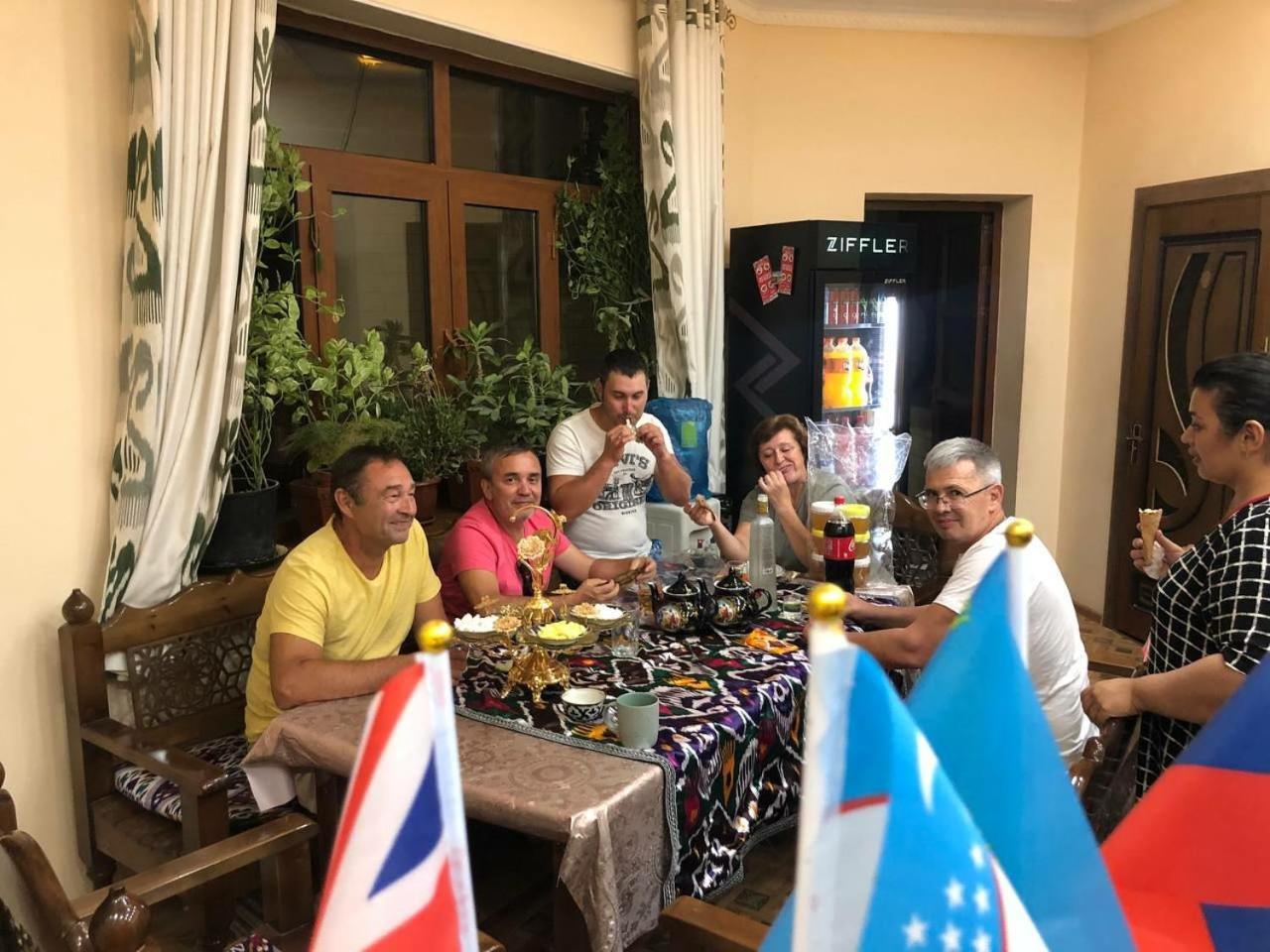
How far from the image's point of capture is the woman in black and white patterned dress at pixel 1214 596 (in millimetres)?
1624

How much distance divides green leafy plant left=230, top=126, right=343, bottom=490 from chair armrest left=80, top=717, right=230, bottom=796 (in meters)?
0.75

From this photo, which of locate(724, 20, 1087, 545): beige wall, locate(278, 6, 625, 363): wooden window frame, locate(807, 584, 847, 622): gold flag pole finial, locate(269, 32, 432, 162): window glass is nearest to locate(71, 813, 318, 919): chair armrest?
locate(807, 584, 847, 622): gold flag pole finial

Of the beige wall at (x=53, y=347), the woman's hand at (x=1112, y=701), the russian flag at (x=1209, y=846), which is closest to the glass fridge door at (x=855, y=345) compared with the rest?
the woman's hand at (x=1112, y=701)

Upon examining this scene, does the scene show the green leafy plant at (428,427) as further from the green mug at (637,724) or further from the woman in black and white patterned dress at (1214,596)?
the woman in black and white patterned dress at (1214,596)

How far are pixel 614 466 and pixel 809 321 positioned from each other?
1.43m

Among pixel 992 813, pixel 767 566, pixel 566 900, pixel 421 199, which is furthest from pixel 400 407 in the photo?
pixel 992 813

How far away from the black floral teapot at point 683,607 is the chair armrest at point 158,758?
1013 mm

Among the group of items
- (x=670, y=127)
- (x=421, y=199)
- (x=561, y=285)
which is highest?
(x=670, y=127)

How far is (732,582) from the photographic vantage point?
255 cm

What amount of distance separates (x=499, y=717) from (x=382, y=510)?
59 cm

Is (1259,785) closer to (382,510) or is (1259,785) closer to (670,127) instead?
(382,510)

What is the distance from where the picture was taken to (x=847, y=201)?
4723mm

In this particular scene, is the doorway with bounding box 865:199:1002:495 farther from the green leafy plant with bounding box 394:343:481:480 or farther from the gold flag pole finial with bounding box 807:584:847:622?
the gold flag pole finial with bounding box 807:584:847:622

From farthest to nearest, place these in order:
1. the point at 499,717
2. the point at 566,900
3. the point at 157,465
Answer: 1. the point at 157,465
2. the point at 499,717
3. the point at 566,900
